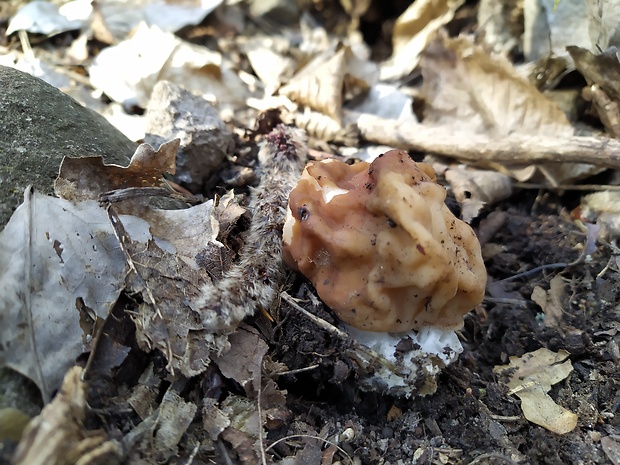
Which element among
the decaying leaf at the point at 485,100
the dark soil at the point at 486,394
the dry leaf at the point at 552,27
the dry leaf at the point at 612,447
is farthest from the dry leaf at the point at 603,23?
the dry leaf at the point at 612,447

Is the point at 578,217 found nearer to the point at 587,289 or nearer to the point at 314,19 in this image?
the point at 587,289

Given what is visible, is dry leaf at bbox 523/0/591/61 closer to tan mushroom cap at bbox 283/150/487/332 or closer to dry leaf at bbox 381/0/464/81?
dry leaf at bbox 381/0/464/81

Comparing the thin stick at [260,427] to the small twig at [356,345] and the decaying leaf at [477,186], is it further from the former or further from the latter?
the decaying leaf at [477,186]

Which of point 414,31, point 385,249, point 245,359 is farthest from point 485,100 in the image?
point 245,359

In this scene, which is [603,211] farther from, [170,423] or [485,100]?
[170,423]

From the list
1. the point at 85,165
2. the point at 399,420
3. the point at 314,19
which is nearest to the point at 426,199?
the point at 399,420

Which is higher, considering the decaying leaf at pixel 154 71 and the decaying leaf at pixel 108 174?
the decaying leaf at pixel 108 174

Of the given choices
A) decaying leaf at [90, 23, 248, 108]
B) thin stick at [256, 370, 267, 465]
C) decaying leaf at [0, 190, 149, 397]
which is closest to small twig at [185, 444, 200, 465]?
thin stick at [256, 370, 267, 465]
